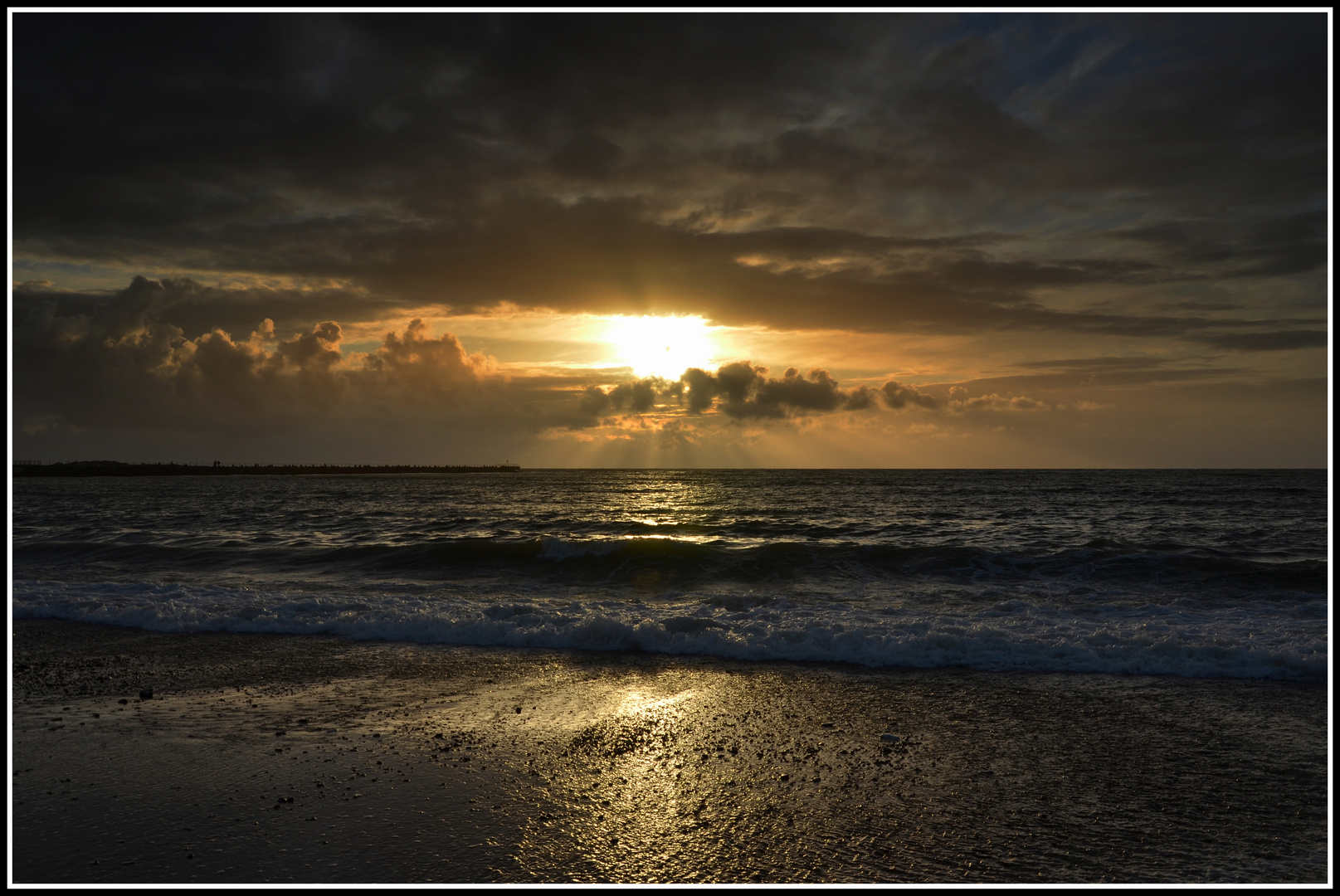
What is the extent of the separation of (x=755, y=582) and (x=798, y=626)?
6.89m

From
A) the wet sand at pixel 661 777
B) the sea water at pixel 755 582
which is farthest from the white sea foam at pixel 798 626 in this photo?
the wet sand at pixel 661 777

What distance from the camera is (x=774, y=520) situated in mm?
35375

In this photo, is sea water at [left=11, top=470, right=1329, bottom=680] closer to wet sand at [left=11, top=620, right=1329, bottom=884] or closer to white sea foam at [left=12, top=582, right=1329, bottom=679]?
white sea foam at [left=12, top=582, right=1329, bottom=679]

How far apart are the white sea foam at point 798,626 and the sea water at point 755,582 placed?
4 cm

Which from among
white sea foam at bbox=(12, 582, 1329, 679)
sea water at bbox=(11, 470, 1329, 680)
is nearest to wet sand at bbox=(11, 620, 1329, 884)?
white sea foam at bbox=(12, 582, 1329, 679)

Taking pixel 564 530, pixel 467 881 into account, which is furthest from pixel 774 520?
pixel 467 881

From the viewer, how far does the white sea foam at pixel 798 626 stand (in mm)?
10250

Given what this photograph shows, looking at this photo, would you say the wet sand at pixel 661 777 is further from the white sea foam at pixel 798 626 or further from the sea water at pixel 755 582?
the sea water at pixel 755 582

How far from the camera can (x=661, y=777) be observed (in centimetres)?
622

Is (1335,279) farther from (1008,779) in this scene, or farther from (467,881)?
(467,881)

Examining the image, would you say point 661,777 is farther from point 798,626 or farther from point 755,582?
point 755,582

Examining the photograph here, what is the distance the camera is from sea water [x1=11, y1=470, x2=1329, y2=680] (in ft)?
36.4

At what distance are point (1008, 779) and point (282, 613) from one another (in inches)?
508

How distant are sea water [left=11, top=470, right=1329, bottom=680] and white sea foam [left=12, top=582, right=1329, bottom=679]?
0.04 m
